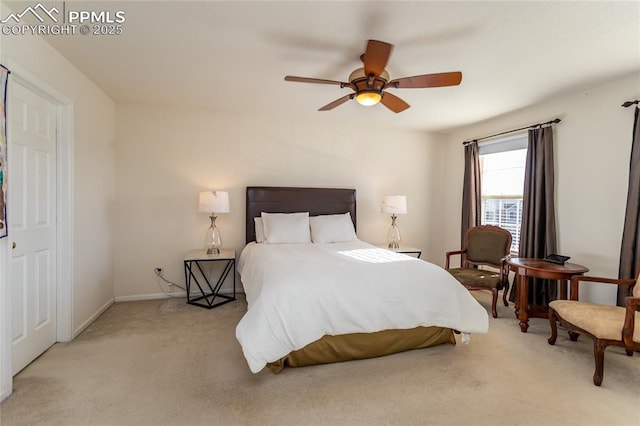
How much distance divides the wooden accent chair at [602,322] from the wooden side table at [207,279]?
343cm

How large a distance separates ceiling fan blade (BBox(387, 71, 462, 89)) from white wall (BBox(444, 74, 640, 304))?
Answer: 6.77ft

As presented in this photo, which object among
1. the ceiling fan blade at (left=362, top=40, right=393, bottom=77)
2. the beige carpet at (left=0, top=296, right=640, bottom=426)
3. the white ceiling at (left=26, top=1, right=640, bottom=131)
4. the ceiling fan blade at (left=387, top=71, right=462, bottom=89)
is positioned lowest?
the beige carpet at (left=0, top=296, right=640, bottom=426)

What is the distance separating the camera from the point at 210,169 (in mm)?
4172

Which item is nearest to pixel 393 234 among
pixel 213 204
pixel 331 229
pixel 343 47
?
pixel 331 229

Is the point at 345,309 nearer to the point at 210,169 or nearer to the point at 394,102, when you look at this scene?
the point at 394,102

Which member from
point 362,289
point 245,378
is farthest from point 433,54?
point 245,378

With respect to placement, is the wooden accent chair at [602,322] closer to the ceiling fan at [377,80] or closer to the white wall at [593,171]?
the white wall at [593,171]

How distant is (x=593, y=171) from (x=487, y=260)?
1506mm

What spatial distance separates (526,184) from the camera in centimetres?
369

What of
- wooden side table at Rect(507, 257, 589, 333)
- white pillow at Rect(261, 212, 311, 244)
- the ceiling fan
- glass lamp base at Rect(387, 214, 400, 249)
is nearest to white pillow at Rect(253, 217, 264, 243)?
white pillow at Rect(261, 212, 311, 244)

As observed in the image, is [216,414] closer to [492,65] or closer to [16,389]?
[16,389]

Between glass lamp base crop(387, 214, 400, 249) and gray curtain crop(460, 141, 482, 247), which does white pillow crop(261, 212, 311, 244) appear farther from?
gray curtain crop(460, 141, 482, 247)

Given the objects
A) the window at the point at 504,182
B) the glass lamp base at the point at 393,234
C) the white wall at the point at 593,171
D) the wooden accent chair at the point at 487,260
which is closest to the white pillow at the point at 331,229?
the glass lamp base at the point at 393,234

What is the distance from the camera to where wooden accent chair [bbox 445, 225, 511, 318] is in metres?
3.47
